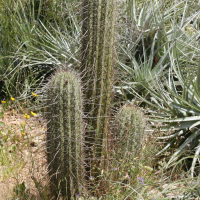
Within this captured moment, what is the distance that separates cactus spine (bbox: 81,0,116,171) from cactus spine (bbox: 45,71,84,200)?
19cm

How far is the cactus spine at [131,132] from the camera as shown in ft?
8.37

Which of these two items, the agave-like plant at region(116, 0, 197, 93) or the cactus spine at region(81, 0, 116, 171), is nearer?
the cactus spine at region(81, 0, 116, 171)

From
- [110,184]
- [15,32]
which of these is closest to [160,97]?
[110,184]

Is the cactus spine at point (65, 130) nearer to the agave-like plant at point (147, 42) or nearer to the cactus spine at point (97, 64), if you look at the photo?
the cactus spine at point (97, 64)

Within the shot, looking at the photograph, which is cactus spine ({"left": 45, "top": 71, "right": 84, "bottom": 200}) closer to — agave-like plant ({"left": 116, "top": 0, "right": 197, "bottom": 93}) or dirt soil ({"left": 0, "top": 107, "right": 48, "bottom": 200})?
dirt soil ({"left": 0, "top": 107, "right": 48, "bottom": 200})

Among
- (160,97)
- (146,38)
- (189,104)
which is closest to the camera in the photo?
(189,104)

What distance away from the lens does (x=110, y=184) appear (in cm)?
226

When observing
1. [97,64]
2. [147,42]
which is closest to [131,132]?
[97,64]

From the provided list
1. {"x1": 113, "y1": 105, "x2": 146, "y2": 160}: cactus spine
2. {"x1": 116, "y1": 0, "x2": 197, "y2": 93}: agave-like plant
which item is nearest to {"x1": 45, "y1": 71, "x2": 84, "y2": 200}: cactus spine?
{"x1": 113, "y1": 105, "x2": 146, "y2": 160}: cactus spine

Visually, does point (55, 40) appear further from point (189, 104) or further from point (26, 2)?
point (189, 104)

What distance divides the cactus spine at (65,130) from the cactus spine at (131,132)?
46 centimetres

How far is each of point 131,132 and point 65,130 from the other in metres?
0.70

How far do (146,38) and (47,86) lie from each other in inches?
99.8

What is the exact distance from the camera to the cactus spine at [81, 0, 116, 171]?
2350 millimetres
